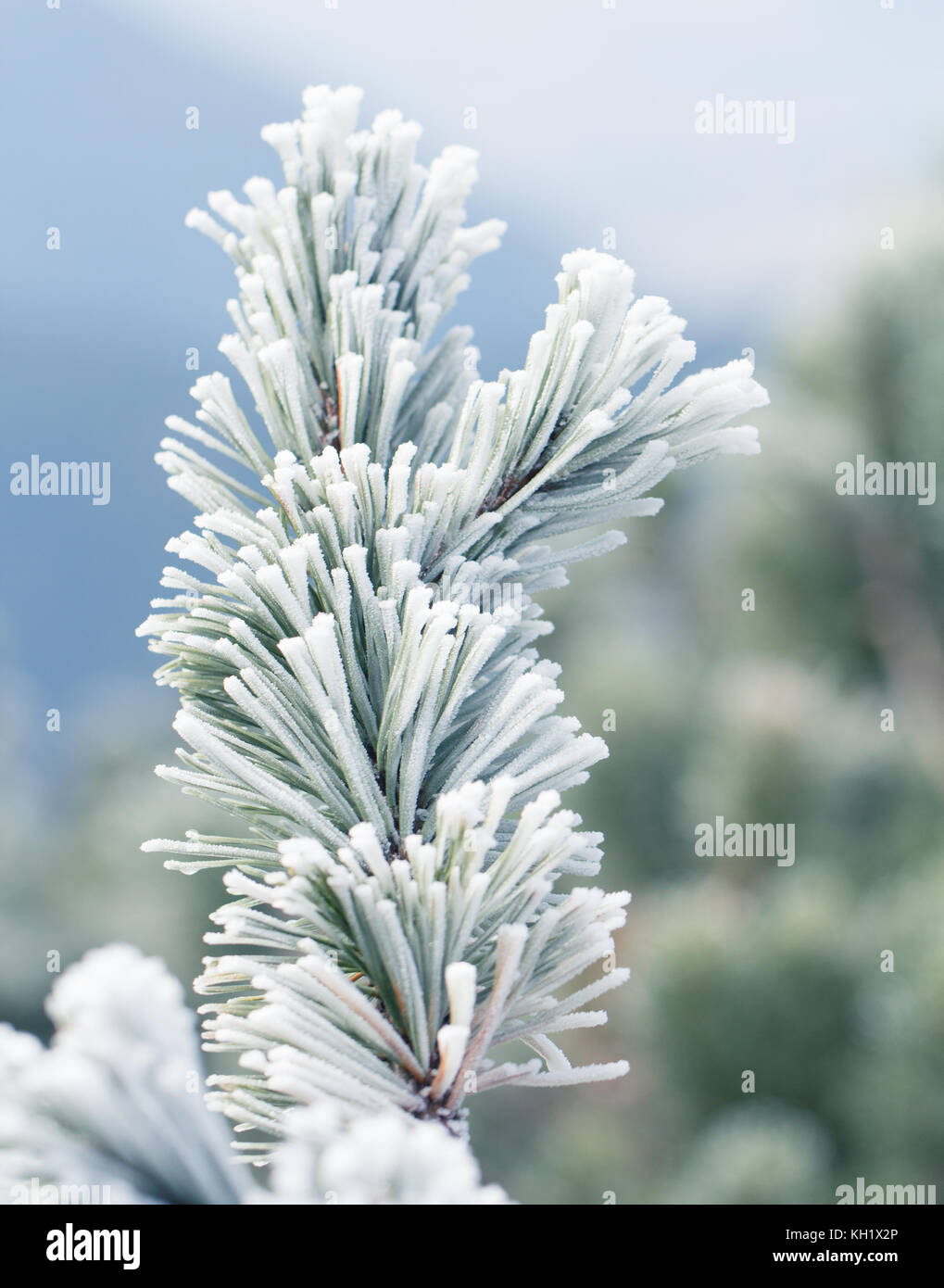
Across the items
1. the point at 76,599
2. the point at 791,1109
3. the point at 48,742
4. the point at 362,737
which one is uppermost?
the point at 76,599

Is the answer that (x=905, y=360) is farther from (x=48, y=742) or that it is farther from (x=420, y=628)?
(x=48, y=742)

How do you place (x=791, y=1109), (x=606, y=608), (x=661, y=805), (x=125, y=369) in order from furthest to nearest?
(x=125, y=369), (x=606, y=608), (x=661, y=805), (x=791, y=1109)

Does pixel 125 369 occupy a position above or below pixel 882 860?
above

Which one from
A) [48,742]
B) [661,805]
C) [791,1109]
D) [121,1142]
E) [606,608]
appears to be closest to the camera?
[121,1142]

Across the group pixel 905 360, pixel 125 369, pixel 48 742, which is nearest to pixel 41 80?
pixel 125 369

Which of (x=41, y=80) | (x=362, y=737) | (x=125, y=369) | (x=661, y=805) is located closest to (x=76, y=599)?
(x=125, y=369)

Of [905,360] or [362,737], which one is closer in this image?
[362,737]
